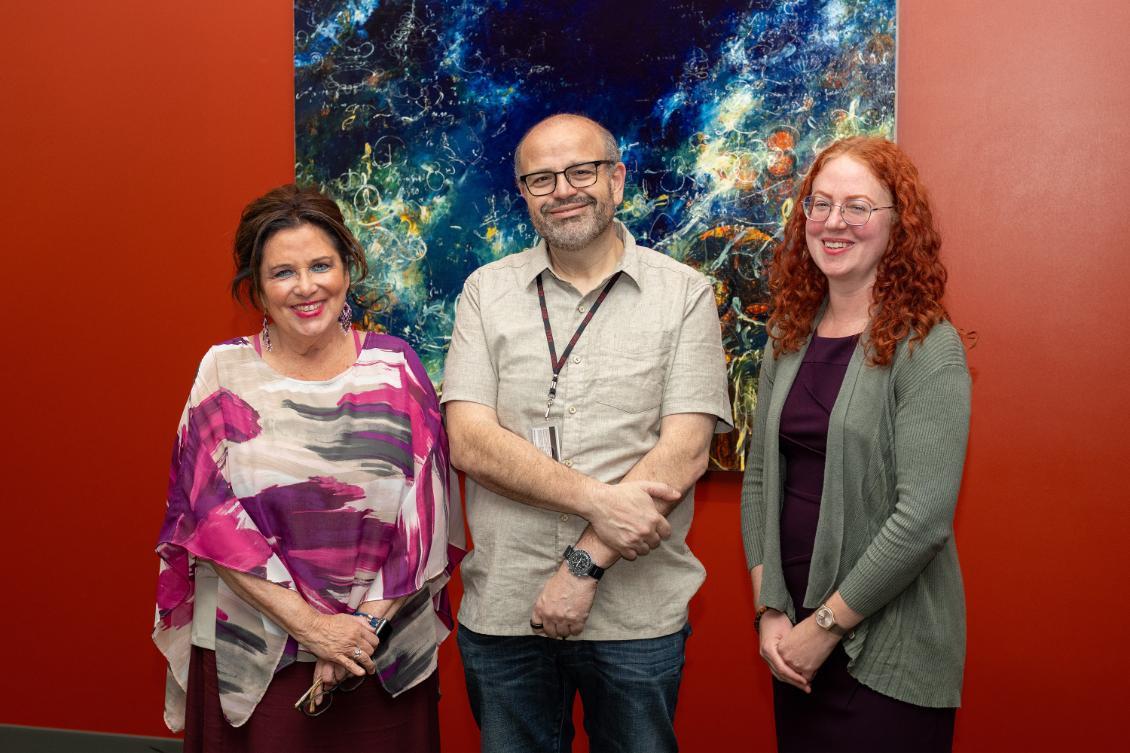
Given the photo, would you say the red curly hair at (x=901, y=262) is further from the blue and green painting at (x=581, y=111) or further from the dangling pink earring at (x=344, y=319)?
the dangling pink earring at (x=344, y=319)

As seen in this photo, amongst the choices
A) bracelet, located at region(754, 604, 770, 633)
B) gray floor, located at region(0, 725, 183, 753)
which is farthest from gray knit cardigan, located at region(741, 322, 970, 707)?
gray floor, located at region(0, 725, 183, 753)

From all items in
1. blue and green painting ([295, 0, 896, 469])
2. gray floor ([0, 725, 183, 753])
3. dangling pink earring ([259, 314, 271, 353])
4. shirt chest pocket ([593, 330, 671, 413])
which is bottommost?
gray floor ([0, 725, 183, 753])

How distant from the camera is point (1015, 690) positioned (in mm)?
2713

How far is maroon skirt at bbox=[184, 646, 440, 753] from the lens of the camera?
1907 mm

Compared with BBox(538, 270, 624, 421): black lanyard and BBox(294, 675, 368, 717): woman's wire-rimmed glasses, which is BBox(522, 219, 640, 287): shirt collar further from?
BBox(294, 675, 368, 717): woman's wire-rimmed glasses

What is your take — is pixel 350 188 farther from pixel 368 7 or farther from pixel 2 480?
pixel 2 480

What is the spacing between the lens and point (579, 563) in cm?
195

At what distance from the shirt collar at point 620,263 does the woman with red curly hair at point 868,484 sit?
0.39 metres

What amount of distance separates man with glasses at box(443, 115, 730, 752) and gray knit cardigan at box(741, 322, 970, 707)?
0.34m

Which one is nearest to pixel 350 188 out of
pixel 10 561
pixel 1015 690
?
pixel 10 561

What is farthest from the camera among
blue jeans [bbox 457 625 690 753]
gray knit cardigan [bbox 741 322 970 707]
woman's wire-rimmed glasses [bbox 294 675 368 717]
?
blue jeans [bbox 457 625 690 753]

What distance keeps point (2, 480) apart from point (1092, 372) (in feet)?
12.1

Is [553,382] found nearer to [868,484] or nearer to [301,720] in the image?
[868,484]

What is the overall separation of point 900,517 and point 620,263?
828 mm
